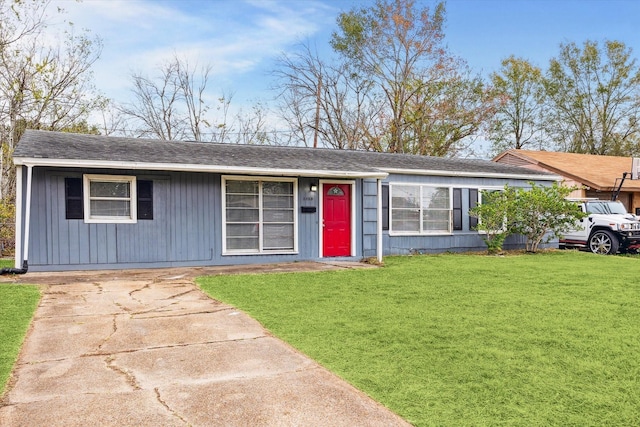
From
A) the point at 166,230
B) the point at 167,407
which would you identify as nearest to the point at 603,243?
the point at 166,230

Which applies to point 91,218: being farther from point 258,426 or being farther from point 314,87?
point 314,87

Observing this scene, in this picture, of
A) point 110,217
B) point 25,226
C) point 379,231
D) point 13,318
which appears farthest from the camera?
point 379,231

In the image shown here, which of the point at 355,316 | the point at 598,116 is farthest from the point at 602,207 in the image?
the point at 598,116

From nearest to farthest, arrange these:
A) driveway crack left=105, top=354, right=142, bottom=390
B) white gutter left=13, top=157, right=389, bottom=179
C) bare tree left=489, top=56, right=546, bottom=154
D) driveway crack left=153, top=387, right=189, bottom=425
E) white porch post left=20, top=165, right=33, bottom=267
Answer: driveway crack left=153, top=387, right=189, bottom=425, driveway crack left=105, top=354, right=142, bottom=390, white porch post left=20, top=165, right=33, bottom=267, white gutter left=13, top=157, right=389, bottom=179, bare tree left=489, top=56, right=546, bottom=154

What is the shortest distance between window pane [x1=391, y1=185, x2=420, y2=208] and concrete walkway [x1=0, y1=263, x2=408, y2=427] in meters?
7.76

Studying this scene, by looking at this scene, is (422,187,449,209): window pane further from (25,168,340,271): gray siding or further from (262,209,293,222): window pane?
(262,209,293,222): window pane

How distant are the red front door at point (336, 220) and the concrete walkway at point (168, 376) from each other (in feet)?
19.4

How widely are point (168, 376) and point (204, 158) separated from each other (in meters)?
7.51

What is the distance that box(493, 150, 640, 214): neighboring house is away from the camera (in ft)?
63.5

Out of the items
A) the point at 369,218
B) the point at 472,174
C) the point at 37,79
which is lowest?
the point at 369,218

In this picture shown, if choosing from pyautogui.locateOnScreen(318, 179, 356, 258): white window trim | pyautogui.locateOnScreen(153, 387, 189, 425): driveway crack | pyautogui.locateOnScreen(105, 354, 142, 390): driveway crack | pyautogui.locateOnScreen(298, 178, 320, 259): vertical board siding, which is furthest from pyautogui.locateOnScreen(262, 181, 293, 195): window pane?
pyautogui.locateOnScreen(153, 387, 189, 425): driveway crack

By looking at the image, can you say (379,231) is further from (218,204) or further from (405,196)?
(218,204)

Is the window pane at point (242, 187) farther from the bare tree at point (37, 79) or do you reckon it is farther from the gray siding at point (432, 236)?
the bare tree at point (37, 79)

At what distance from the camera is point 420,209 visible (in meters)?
13.4
